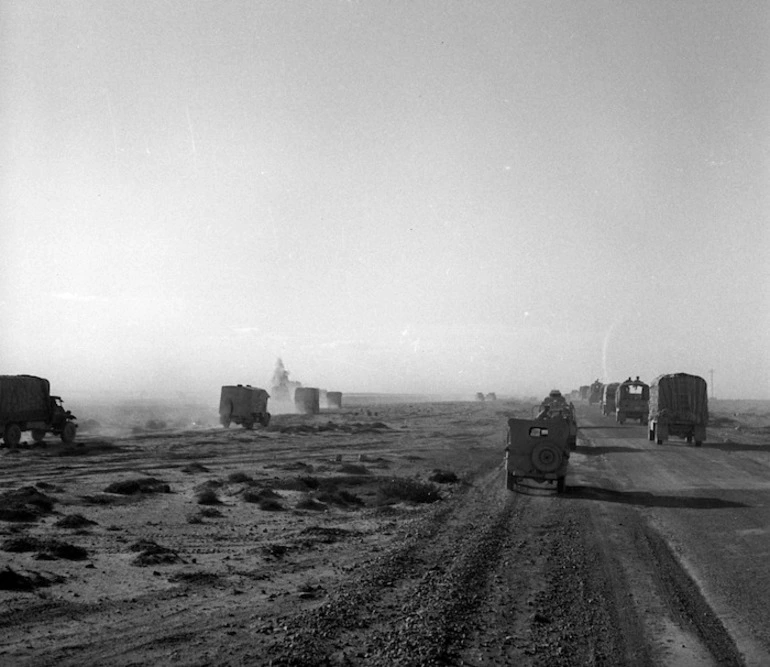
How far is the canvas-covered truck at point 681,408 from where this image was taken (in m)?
36.0

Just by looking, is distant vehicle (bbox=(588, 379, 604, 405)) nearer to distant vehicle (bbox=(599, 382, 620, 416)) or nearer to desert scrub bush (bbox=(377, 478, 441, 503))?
distant vehicle (bbox=(599, 382, 620, 416))

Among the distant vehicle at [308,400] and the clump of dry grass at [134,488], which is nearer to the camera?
the clump of dry grass at [134,488]

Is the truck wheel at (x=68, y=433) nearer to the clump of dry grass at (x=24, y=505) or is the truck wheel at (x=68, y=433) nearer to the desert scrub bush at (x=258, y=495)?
the clump of dry grass at (x=24, y=505)

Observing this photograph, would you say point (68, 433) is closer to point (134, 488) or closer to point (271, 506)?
point (134, 488)

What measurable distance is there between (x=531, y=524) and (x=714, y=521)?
416cm

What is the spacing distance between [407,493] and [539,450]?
3935mm

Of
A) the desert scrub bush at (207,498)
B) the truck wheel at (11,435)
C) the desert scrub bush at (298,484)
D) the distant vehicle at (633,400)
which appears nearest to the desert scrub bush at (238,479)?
the desert scrub bush at (298,484)

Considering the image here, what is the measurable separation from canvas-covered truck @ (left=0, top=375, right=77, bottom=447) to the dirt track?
547 inches

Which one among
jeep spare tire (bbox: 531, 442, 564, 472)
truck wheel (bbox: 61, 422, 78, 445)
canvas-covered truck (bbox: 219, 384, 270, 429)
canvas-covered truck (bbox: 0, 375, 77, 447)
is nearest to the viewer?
jeep spare tire (bbox: 531, 442, 564, 472)

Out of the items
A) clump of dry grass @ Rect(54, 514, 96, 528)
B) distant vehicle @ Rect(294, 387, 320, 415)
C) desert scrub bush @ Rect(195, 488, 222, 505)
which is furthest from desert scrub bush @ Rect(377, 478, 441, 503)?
distant vehicle @ Rect(294, 387, 320, 415)

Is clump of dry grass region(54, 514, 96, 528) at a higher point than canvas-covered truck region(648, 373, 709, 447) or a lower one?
lower

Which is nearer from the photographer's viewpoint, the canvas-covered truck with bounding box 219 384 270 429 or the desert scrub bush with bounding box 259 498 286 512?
the desert scrub bush with bounding box 259 498 286 512

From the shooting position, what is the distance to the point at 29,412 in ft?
112

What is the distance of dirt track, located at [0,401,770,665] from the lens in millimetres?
6887
